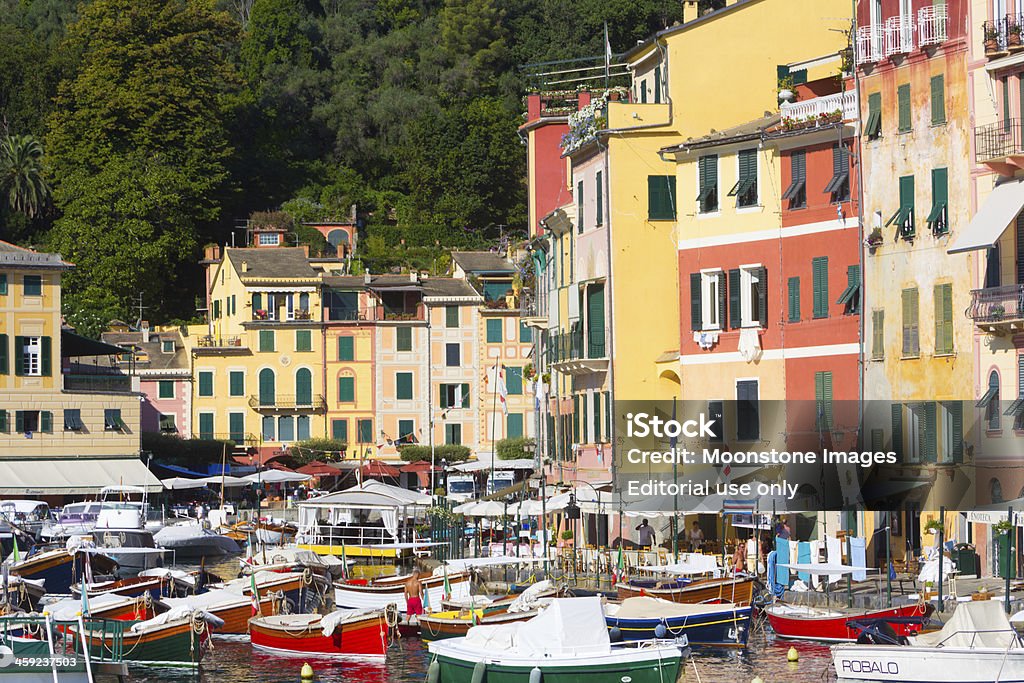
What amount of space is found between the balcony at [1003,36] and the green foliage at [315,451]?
194ft

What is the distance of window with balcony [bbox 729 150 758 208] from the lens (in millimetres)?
59156

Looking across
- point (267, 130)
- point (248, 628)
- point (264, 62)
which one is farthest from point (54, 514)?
point (264, 62)

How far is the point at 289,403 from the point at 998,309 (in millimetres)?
60825

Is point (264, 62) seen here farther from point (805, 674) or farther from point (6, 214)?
point (805, 674)

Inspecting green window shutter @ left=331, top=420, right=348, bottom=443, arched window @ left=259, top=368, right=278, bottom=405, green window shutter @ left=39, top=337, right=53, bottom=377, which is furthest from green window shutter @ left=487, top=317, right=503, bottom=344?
green window shutter @ left=39, top=337, right=53, bottom=377

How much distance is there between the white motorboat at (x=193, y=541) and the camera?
7338 centimetres

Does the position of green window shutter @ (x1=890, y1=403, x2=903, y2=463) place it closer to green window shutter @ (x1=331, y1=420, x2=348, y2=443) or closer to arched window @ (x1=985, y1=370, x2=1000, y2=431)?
arched window @ (x1=985, y1=370, x2=1000, y2=431)

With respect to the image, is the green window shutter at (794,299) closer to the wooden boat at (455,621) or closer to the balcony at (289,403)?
the wooden boat at (455,621)

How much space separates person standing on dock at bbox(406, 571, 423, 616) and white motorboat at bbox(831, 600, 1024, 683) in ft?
48.8

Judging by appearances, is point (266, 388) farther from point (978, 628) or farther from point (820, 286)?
point (978, 628)

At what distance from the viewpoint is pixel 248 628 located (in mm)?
51750

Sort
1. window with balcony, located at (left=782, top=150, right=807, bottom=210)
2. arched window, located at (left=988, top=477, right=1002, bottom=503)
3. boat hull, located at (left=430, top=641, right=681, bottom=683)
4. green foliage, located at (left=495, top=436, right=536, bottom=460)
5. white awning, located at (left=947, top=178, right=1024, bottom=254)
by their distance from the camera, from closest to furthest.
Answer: boat hull, located at (left=430, top=641, right=681, bottom=683) → white awning, located at (left=947, top=178, right=1024, bottom=254) → arched window, located at (left=988, top=477, right=1002, bottom=503) → window with balcony, located at (left=782, top=150, right=807, bottom=210) → green foliage, located at (left=495, top=436, right=536, bottom=460)

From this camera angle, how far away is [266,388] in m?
106

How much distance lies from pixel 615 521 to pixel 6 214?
65545mm
